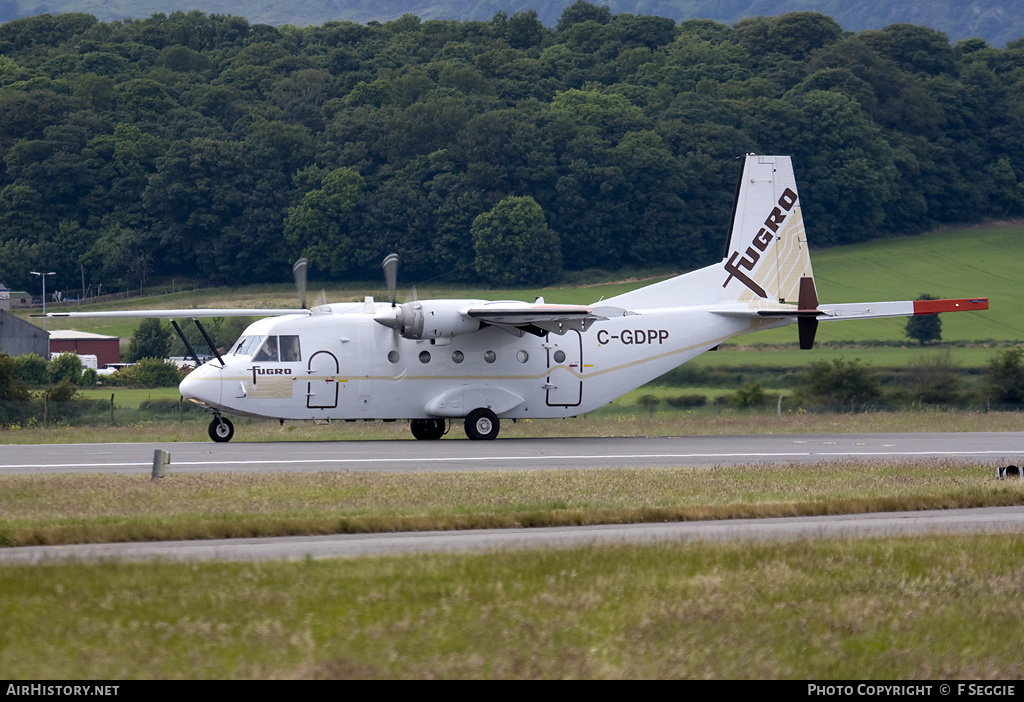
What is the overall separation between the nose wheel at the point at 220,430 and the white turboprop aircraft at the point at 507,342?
0.03 meters

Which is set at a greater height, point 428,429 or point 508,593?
point 508,593

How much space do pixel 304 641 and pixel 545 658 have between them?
177 centimetres

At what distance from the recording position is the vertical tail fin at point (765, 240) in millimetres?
31578

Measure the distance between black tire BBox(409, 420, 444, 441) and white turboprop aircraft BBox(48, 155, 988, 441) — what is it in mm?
32

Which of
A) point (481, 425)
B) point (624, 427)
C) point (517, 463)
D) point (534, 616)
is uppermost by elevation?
point (534, 616)

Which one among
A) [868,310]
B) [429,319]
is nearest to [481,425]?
[429,319]

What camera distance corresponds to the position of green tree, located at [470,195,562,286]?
8106cm

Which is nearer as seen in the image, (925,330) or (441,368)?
(441,368)

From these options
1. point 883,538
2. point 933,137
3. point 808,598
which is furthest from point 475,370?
point 933,137

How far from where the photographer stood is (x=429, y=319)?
27.4 meters

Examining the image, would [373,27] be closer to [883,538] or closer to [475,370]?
[475,370]

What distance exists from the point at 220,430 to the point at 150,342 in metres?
39.8

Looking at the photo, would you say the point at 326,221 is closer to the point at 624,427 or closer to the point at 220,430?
the point at 624,427

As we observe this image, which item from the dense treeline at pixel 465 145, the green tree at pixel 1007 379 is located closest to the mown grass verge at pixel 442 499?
the green tree at pixel 1007 379
